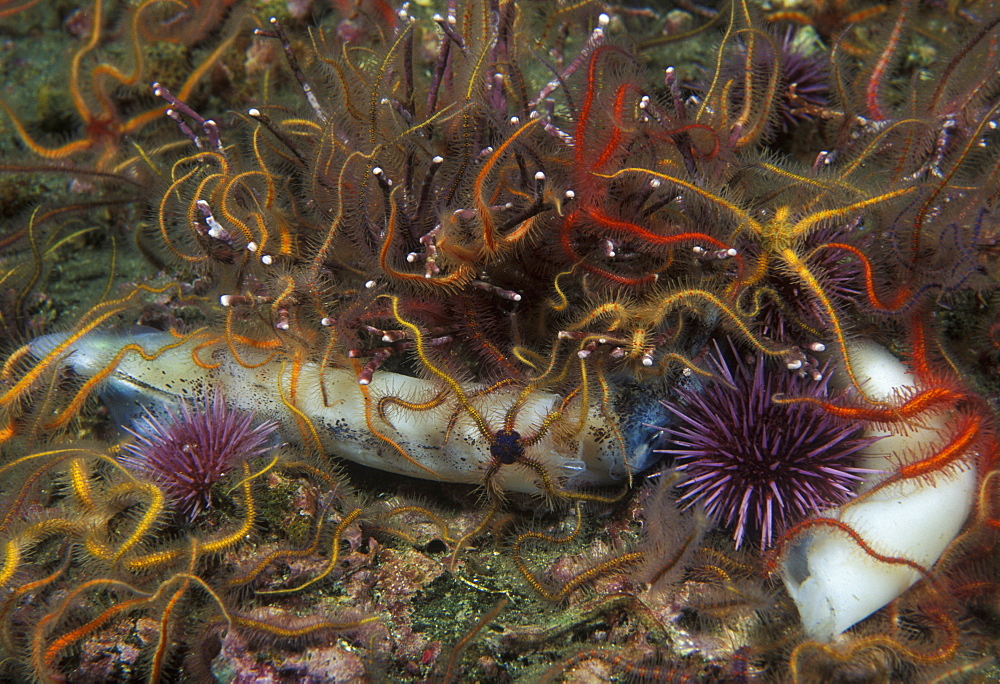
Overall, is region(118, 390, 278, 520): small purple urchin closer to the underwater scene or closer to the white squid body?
the underwater scene

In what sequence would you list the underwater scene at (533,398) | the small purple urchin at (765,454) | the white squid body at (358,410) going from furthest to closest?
the white squid body at (358,410), the small purple urchin at (765,454), the underwater scene at (533,398)

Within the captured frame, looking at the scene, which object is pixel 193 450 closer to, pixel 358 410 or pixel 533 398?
pixel 358 410

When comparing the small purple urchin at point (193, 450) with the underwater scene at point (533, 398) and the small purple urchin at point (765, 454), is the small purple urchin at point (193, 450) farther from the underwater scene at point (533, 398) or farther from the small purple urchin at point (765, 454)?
the small purple urchin at point (765, 454)

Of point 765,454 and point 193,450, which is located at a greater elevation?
point 765,454

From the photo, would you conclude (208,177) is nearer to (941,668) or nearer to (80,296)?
(80,296)

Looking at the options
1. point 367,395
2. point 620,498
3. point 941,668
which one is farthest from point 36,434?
point 941,668

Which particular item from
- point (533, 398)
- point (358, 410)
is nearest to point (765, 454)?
point (533, 398)

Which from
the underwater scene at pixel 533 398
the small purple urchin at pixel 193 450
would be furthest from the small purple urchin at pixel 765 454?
the small purple urchin at pixel 193 450
